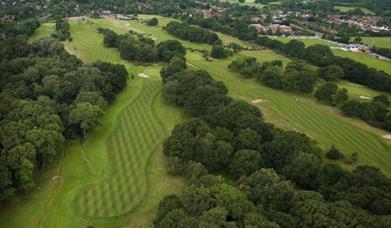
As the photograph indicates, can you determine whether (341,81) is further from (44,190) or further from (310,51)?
(44,190)

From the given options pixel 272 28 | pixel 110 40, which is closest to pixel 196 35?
pixel 110 40

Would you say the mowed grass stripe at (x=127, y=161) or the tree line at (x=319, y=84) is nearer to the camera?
the mowed grass stripe at (x=127, y=161)

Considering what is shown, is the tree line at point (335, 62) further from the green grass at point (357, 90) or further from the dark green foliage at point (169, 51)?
the dark green foliage at point (169, 51)

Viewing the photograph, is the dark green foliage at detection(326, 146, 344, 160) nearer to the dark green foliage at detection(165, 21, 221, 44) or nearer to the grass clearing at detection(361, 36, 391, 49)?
the dark green foliage at detection(165, 21, 221, 44)

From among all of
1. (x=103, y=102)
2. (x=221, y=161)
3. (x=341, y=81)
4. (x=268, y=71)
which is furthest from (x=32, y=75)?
(x=341, y=81)

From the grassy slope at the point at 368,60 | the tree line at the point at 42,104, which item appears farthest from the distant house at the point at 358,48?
the tree line at the point at 42,104

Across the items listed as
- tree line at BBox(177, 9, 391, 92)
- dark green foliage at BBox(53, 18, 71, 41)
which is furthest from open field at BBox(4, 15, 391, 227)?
dark green foliage at BBox(53, 18, 71, 41)

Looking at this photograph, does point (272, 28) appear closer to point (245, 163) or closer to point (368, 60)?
point (368, 60)
